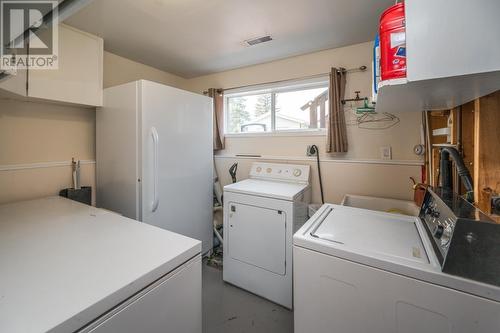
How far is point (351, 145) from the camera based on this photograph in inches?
91.0

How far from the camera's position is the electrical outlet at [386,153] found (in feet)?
7.01

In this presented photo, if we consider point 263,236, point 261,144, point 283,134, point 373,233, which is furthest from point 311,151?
point 373,233

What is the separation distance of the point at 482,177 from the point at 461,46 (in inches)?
24.4

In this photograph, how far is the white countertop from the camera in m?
0.60

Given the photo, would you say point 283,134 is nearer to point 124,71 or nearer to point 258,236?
point 258,236

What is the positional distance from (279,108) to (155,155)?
5.40 feet

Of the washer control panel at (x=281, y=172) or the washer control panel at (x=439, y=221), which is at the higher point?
the washer control panel at (x=281, y=172)

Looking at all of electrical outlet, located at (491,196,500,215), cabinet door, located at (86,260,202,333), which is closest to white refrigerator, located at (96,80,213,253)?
cabinet door, located at (86,260,202,333)

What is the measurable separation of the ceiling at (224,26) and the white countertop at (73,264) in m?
1.60

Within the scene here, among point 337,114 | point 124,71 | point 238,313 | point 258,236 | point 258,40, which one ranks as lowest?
point 238,313

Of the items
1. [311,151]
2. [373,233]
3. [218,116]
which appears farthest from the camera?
[218,116]

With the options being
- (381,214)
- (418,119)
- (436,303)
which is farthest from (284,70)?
(436,303)

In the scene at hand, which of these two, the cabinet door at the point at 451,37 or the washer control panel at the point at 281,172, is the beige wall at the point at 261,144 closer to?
the washer control panel at the point at 281,172

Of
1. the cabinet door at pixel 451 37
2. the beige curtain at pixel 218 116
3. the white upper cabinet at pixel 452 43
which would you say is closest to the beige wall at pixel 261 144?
the beige curtain at pixel 218 116
